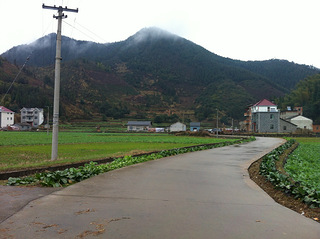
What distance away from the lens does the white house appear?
109062 millimetres

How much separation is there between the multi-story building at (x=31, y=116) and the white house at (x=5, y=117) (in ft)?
14.1

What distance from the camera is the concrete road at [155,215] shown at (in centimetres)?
447

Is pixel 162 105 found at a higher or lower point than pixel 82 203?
higher

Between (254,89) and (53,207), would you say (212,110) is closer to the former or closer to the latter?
(254,89)

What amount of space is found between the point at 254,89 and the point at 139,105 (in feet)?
242

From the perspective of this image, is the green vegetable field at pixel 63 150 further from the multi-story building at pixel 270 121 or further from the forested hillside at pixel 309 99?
the forested hillside at pixel 309 99

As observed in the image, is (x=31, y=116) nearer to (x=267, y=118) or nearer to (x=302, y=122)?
(x=267, y=118)

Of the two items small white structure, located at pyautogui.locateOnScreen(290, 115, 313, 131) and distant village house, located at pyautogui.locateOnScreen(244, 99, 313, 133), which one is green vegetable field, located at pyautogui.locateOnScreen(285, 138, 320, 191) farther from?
small white structure, located at pyautogui.locateOnScreen(290, 115, 313, 131)

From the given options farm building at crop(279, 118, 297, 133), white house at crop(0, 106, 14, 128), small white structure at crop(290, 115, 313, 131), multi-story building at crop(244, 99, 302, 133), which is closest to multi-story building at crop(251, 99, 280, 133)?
multi-story building at crop(244, 99, 302, 133)

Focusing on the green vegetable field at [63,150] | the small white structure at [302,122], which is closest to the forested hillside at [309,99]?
the small white structure at [302,122]

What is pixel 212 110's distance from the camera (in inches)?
5940

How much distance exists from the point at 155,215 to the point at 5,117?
121 meters

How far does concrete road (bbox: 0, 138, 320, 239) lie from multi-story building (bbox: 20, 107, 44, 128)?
12255cm

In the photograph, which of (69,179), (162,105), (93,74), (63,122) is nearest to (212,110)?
(162,105)
